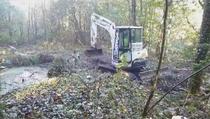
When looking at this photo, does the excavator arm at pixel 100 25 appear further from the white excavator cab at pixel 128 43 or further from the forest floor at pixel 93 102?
the forest floor at pixel 93 102

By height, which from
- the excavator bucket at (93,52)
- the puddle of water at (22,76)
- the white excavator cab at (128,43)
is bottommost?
the puddle of water at (22,76)

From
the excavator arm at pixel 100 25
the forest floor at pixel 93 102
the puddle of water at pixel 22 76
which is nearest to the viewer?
the forest floor at pixel 93 102

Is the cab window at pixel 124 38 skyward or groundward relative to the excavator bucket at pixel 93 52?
skyward

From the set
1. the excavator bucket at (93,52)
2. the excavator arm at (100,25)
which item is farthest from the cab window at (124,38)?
the excavator bucket at (93,52)

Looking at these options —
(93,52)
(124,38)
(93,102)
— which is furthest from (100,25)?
(93,102)

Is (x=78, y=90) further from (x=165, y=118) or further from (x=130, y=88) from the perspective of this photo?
(x=165, y=118)

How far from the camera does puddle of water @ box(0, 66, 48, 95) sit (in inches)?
492

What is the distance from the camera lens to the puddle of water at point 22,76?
492 inches

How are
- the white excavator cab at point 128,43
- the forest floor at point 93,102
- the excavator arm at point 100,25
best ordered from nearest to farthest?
the forest floor at point 93,102, the white excavator cab at point 128,43, the excavator arm at point 100,25

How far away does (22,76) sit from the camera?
45.8 ft

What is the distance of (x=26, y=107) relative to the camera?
727cm

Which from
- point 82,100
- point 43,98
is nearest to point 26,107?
point 43,98

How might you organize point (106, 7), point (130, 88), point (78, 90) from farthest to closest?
point (106, 7)
point (130, 88)
point (78, 90)

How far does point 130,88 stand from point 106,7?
572 inches
